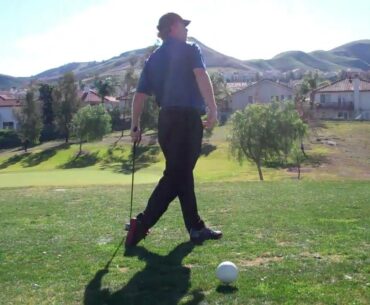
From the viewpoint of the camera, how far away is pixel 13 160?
76562mm

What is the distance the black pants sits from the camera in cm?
731

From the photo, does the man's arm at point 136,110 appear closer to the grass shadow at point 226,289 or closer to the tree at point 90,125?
the grass shadow at point 226,289

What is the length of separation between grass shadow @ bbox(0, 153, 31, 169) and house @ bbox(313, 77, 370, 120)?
56728mm

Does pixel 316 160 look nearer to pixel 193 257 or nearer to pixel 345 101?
pixel 345 101

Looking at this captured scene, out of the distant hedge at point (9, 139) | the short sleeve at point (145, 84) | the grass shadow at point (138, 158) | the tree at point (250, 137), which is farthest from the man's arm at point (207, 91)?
the distant hedge at point (9, 139)

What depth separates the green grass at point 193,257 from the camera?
5441 mm

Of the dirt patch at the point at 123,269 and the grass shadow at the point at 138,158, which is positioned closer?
the dirt patch at the point at 123,269

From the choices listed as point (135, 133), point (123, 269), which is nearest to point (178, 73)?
point (135, 133)

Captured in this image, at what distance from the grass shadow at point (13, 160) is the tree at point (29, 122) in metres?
8.25

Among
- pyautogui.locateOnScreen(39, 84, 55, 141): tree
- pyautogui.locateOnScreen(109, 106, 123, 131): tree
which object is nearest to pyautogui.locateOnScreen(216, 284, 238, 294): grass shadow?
pyautogui.locateOnScreen(39, 84, 55, 141): tree

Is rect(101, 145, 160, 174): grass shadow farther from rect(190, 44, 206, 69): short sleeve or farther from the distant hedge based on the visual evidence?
rect(190, 44, 206, 69): short sleeve

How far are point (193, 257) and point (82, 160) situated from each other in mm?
66247

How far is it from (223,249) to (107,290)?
6.26ft

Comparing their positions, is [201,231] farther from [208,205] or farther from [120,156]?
[120,156]
